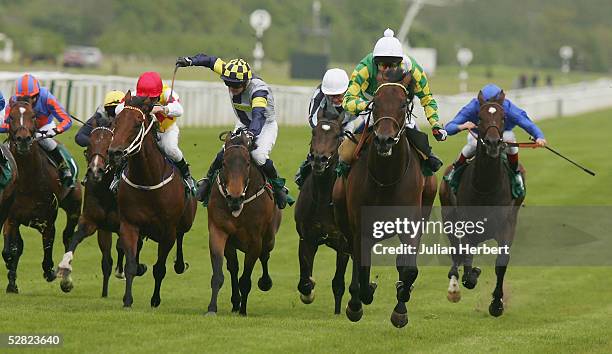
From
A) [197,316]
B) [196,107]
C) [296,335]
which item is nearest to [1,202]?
[197,316]

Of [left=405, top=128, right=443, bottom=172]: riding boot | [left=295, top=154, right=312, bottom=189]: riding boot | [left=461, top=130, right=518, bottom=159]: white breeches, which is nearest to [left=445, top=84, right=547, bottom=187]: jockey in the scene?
[left=461, top=130, right=518, bottom=159]: white breeches

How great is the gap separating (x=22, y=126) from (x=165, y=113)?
4.81ft

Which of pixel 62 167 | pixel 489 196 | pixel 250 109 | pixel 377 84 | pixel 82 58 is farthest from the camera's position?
pixel 82 58

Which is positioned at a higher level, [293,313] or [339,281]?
[339,281]

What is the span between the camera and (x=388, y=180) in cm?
1071

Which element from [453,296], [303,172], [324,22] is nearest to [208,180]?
[303,172]

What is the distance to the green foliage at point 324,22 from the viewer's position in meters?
69.9

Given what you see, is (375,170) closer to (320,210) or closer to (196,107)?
(320,210)

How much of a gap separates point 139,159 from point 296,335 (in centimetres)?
282

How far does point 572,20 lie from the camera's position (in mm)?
117500

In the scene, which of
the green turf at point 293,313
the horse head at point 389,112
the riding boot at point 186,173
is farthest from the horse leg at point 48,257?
the horse head at point 389,112

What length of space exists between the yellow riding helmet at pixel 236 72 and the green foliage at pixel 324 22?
41.4m

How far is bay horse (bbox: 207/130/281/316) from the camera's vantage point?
11648 millimetres

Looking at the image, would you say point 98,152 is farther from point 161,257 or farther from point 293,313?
point 293,313
